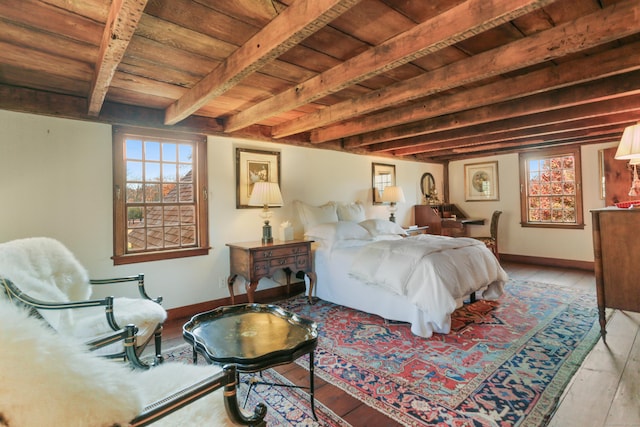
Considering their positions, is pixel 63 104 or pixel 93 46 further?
pixel 63 104

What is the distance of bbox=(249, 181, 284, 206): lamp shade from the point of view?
369cm

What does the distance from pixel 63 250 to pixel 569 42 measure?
3.51 m

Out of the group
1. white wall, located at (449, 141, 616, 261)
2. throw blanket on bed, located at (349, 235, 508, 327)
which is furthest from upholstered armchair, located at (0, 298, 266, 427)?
white wall, located at (449, 141, 616, 261)

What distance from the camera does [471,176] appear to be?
22.0ft

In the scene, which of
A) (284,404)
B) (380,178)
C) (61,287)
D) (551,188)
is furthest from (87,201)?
(551,188)

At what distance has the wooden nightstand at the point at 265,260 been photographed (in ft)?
10.9

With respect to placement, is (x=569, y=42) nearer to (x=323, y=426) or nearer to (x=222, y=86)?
(x=222, y=86)

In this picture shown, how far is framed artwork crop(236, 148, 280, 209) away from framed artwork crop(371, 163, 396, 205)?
1990mm

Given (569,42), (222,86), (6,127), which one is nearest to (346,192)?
(222,86)

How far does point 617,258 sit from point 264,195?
327 centimetres

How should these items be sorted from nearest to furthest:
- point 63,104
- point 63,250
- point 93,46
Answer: point 93,46 < point 63,250 < point 63,104

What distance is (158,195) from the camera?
133 inches

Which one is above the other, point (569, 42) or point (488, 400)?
point (569, 42)

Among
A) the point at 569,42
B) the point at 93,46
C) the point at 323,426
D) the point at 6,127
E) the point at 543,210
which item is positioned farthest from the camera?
the point at 543,210
